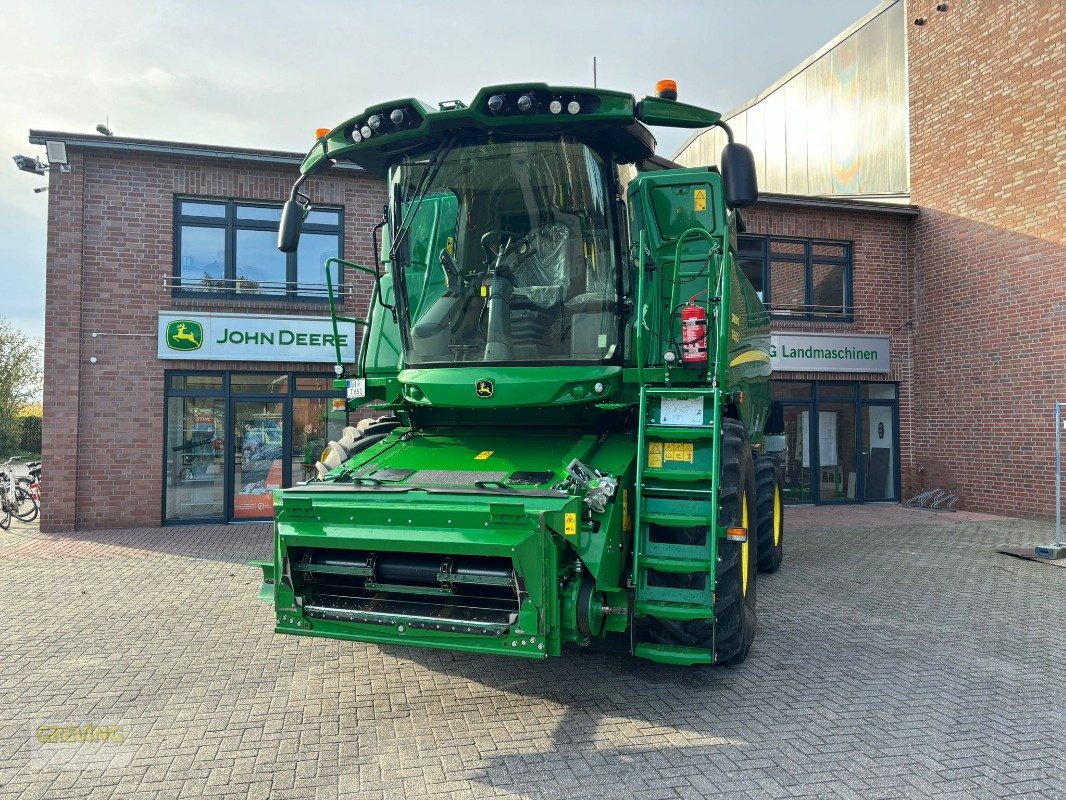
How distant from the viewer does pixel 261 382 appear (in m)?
10.8

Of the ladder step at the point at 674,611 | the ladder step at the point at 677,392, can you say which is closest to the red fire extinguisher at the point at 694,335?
the ladder step at the point at 677,392

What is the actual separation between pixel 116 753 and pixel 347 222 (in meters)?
8.73

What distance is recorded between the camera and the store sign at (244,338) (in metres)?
10.3

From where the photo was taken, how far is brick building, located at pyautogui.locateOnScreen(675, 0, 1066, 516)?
36.8ft

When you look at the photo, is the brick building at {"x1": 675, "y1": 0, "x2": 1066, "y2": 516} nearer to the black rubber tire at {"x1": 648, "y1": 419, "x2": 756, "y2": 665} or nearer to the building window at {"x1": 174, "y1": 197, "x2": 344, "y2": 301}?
the building window at {"x1": 174, "y1": 197, "x2": 344, "y2": 301}

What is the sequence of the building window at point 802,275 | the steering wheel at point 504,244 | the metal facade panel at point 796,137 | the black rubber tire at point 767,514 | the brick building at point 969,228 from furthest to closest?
the metal facade panel at point 796,137
the building window at point 802,275
the brick building at point 969,228
the black rubber tire at point 767,514
the steering wheel at point 504,244

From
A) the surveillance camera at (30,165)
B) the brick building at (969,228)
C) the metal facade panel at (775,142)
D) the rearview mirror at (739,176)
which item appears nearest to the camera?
the rearview mirror at (739,176)

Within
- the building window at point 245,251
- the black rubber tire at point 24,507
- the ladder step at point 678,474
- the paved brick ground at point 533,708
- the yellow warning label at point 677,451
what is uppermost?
the building window at point 245,251

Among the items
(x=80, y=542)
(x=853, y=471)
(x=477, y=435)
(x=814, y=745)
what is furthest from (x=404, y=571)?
(x=853, y=471)

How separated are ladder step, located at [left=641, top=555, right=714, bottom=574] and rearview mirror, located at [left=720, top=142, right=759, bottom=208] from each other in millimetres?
1963

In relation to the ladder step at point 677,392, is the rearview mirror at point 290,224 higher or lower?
higher

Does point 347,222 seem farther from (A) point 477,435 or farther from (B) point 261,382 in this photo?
(A) point 477,435

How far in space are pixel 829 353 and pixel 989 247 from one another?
2.96 meters

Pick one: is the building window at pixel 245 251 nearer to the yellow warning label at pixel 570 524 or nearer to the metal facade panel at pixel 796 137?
the yellow warning label at pixel 570 524
